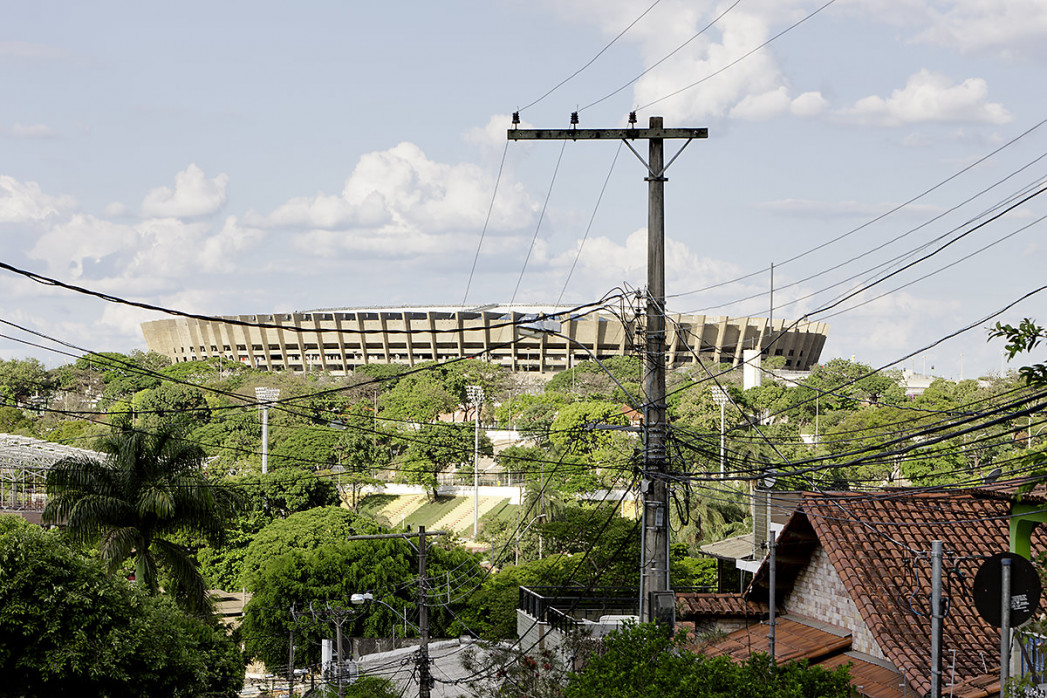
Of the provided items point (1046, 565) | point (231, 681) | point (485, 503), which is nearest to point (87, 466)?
point (231, 681)

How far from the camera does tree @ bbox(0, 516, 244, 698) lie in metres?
19.3

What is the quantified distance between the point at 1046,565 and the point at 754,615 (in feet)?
27.3

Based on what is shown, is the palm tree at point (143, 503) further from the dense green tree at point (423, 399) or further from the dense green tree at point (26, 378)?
the dense green tree at point (26, 378)

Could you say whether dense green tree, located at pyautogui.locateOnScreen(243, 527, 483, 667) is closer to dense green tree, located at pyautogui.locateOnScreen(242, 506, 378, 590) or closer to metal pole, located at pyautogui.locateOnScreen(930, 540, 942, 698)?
dense green tree, located at pyautogui.locateOnScreen(242, 506, 378, 590)

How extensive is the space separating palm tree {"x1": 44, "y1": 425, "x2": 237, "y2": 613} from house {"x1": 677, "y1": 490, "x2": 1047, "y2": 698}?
16827 mm

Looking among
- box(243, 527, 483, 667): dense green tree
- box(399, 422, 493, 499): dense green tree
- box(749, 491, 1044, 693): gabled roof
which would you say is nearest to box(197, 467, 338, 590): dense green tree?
box(243, 527, 483, 667): dense green tree

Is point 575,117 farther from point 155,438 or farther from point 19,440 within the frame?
point 19,440

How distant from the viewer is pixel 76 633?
64.4 feet

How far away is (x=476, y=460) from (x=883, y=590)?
59402 millimetres

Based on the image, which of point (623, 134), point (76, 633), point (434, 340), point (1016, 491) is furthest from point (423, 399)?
point (1016, 491)

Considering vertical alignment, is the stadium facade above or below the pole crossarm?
above

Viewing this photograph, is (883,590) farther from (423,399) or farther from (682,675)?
(423,399)

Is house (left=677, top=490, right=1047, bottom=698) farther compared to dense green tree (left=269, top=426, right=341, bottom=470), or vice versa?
dense green tree (left=269, top=426, right=341, bottom=470)

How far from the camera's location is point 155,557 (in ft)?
97.7
